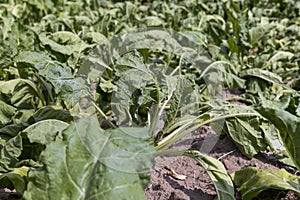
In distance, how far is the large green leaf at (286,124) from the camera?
161 cm

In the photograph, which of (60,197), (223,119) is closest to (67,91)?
(60,197)

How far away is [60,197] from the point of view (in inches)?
55.4

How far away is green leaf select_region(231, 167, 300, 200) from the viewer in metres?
1.73

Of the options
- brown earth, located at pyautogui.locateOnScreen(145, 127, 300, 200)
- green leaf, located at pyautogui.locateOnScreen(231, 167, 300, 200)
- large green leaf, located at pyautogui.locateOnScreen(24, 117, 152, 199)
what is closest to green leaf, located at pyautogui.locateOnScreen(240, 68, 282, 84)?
brown earth, located at pyautogui.locateOnScreen(145, 127, 300, 200)

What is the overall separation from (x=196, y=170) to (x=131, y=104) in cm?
45

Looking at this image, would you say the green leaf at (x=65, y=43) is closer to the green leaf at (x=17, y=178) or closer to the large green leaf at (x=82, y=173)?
the green leaf at (x=17, y=178)

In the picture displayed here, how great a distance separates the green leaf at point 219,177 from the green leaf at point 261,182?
7cm

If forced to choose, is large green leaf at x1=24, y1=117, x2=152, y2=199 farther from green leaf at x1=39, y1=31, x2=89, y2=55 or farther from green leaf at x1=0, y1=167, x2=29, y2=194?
green leaf at x1=39, y1=31, x2=89, y2=55

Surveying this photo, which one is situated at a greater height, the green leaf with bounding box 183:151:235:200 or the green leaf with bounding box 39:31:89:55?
the green leaf with bounding box 39:31:89:55

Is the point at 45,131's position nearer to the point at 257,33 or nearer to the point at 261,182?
the point at 261,182

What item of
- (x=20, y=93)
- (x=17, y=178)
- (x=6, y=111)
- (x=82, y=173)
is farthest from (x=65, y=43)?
(x=82, y=173)

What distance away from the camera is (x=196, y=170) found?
83.8 inches

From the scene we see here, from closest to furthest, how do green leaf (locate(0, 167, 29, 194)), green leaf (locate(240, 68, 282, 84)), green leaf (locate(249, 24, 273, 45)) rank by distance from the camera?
green leaf (locate(0, 167, 29, 194)) → green leaf (locate(240, 68, 282, 84)) → green leaf (locate(249, 24, 273, 45))

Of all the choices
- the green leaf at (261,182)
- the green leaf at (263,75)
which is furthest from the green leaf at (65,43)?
the green leaf at (261,182)
